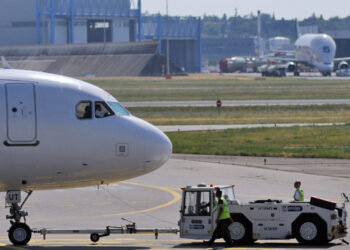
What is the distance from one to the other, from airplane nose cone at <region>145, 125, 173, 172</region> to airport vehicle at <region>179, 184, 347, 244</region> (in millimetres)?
2342

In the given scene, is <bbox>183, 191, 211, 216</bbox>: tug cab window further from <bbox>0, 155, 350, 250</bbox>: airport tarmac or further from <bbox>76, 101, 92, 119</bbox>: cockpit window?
<bbox>76, 101, 92, 119</bbox>: cockpit window

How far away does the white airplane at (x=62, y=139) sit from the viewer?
2630cm

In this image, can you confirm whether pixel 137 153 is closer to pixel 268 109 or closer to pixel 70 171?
pixel 70 171

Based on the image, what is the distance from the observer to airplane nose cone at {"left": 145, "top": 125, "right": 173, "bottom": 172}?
89.6ft

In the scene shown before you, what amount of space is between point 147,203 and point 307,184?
30.3 feet

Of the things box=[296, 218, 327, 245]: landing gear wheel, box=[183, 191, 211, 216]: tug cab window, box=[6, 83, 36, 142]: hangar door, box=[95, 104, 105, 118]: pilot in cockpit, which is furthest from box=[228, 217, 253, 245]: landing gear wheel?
box=[6, 83, 36, 142]: hangar door

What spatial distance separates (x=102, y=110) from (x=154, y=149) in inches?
79.2

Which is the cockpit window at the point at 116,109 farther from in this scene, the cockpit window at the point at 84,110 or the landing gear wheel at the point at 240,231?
the landing gear wheel at the point at 240,231

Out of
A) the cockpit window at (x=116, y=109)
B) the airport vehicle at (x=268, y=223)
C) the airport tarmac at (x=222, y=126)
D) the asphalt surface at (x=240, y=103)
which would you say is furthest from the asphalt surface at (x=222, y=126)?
the cockpit window at (x=116, y=109)

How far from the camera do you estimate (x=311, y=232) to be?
2834 cm

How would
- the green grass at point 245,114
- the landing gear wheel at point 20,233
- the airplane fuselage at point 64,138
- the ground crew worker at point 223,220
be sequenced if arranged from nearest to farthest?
the airplane fuselage at point 64,138, the landing gear wheel at point 20,233, the ground crew worker at point 223,220, the green grass at point 245,114

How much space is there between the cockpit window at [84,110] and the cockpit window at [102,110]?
0.22 meters

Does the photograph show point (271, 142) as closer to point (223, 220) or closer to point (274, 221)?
point (274, 221)

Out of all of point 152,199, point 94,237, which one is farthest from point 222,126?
point 94,237
